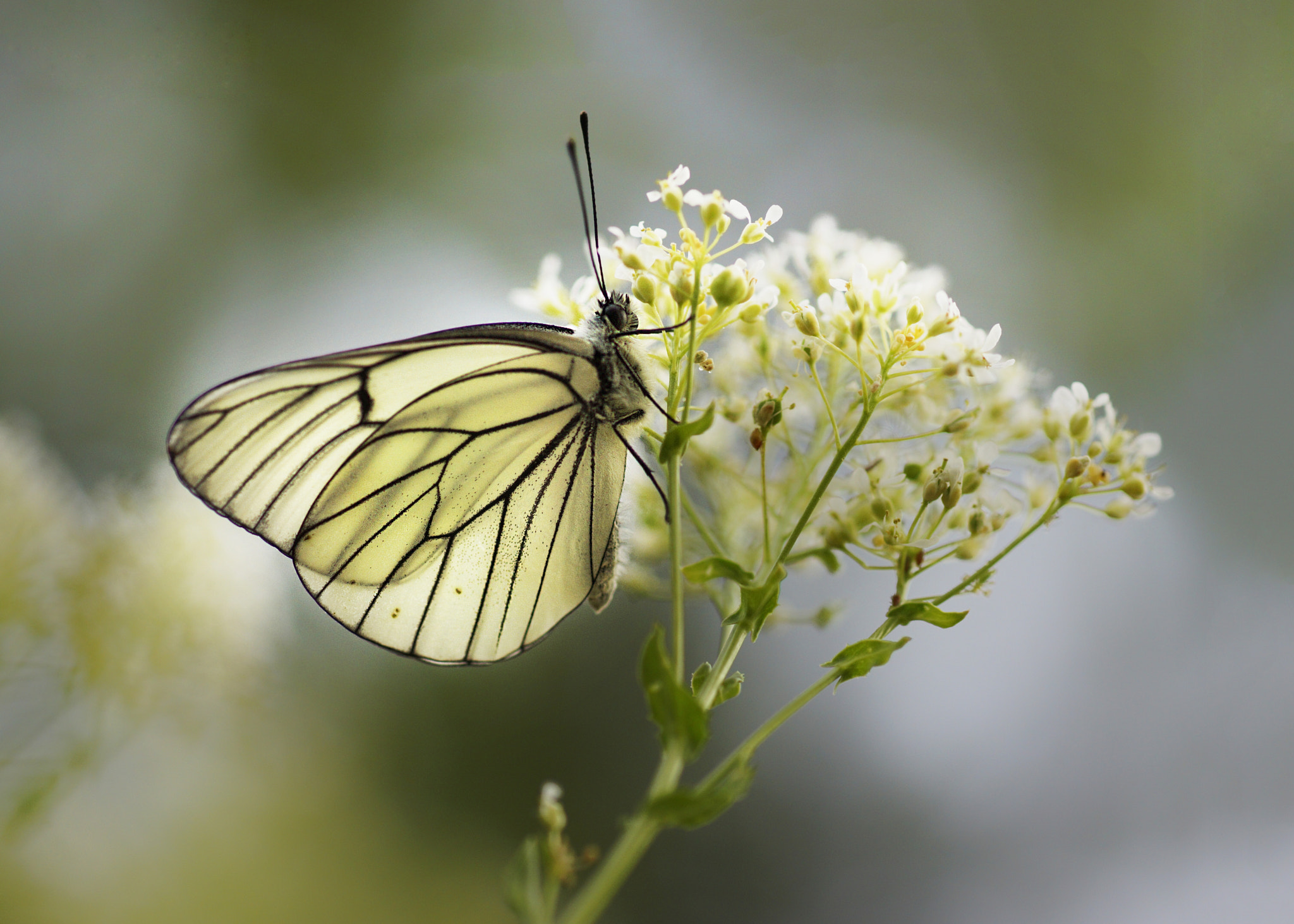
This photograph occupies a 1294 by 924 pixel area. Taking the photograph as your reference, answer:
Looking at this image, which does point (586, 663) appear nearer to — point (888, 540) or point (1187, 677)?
point (1187, 677)

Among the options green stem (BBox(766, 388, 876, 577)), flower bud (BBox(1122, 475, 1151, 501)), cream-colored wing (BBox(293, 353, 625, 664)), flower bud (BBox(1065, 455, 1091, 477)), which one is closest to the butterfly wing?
cream-colored wing (BBox(293, 353, 625, 664))

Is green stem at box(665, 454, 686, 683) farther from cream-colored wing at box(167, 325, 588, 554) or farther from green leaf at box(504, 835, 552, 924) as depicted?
cream-colored wing at box(167, 325, 588, 554)

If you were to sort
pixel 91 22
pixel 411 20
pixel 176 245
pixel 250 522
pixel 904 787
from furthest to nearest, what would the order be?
pixel 411 20
pixel 904 787
pixel 176 245
pixel 91 22
pixel 250 522

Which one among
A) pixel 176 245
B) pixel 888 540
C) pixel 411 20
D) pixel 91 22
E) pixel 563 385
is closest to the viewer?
pixel 888 540

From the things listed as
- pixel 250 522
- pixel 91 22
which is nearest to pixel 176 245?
pixel 91 22

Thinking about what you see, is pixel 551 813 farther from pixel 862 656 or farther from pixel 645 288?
pixel 645 288

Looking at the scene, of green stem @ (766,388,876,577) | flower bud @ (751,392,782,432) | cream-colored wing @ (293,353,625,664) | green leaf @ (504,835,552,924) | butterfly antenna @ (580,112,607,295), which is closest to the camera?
green leaf @ (504,835,552,924)

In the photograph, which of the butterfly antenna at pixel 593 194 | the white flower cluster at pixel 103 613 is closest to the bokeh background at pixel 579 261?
the white flower cluster at pixel 103 613

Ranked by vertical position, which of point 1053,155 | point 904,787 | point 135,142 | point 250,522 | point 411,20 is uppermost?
point 1053,155
